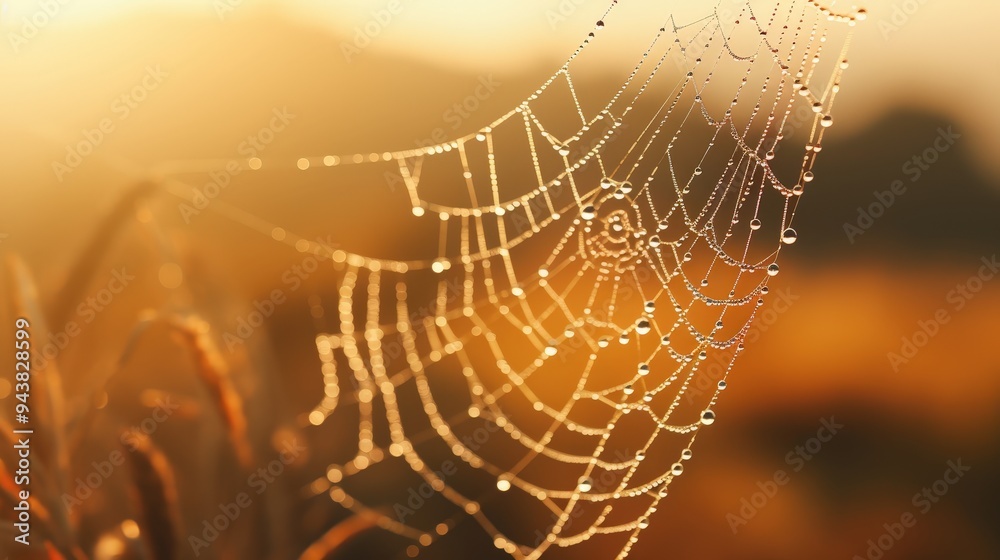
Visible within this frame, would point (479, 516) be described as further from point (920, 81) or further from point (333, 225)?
point (920, 81)

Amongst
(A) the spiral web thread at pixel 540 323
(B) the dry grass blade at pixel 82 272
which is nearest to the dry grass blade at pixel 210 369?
(B) the dry grass blade at pixel 82 272

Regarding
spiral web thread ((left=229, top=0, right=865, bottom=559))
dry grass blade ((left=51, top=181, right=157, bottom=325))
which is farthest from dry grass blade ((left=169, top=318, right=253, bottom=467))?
spiral web thread ((left=229, top=0, right=865, bottom=559))

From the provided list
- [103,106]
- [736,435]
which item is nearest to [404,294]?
[103,106]

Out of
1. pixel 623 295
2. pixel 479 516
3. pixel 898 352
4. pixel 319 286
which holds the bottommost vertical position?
pixel 479 516

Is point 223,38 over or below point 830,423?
below

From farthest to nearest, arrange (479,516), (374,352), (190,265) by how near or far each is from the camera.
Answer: (479,516)
(374,352)
(190,265)

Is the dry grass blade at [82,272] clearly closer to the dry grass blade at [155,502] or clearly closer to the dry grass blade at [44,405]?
the dry grass blade at [44,405]
